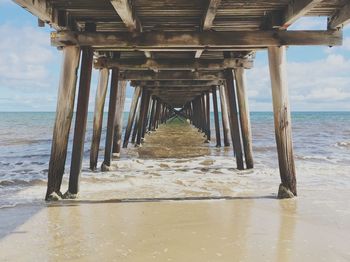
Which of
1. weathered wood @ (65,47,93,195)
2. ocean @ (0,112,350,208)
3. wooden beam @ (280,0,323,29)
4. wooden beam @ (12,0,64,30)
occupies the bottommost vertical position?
ocean @ (0,112,350,208)

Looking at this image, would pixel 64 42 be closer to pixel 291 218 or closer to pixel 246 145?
pixel 291 218

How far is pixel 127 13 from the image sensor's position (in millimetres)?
4469

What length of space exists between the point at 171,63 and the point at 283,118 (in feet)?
12.1

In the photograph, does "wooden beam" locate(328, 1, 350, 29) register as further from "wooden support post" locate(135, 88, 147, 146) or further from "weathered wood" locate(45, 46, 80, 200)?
"wooden support post" locate(135, 88, 147, 146)

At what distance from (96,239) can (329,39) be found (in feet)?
12.1

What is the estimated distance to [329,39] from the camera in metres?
5.21

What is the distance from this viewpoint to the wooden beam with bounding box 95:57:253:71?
7867 millimetres

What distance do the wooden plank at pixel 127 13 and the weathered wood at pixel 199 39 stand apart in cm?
19

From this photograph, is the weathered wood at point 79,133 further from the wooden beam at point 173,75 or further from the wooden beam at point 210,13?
the wooden beam at point 173,75

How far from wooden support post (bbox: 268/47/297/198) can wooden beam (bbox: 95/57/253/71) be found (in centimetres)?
246

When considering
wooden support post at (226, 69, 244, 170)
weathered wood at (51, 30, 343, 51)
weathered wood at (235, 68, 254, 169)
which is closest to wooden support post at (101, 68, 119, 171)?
wooden support post at (226, 69, 244, 170)

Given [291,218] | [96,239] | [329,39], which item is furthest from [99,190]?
[329,39]

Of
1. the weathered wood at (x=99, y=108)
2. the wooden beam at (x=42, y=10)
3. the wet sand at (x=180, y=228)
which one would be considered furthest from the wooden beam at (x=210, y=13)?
the weathered wood at (x=99, y=108)

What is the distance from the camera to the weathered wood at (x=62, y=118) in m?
5.09
